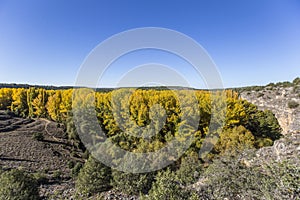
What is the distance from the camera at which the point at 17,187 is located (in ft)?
41.2

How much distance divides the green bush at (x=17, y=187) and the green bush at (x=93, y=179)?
11.7ft

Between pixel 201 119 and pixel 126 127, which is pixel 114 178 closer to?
pixel 126 127

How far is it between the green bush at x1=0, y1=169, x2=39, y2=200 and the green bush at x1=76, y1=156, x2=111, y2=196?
358cm

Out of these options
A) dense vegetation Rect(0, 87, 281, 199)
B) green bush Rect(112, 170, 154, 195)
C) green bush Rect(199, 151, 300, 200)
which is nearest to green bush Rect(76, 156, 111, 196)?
dense vegetation Rect(0, 87, 281, 199)

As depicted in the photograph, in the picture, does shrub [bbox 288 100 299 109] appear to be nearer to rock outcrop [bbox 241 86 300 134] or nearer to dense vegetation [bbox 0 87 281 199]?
rock outcrop [bbox 241 86 300 134]

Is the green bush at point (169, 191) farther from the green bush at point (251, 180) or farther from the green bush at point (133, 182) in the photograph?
the green bush at point (133, 182)

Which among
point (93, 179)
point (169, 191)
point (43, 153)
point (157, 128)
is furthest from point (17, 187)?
point (43, 153)

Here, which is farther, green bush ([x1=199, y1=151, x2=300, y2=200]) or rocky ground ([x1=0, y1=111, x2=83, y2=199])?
rocky ground ([x1=0, y1=111, x2=83, y2=199])

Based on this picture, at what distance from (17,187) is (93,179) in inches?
217

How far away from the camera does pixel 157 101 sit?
28797mm

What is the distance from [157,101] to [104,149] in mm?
11591

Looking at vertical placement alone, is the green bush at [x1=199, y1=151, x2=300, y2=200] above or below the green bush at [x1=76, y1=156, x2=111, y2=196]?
above

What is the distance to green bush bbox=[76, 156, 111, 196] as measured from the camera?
1639 centimetres

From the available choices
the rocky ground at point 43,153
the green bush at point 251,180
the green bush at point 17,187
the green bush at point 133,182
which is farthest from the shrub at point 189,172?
the green bush at point 17,187
